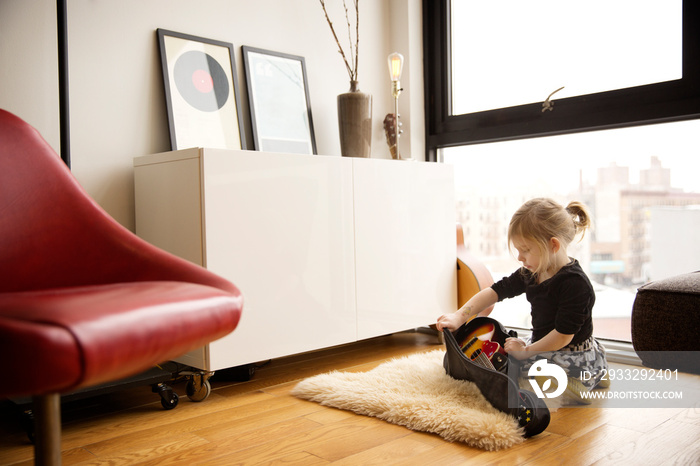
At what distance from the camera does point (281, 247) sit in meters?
1.92

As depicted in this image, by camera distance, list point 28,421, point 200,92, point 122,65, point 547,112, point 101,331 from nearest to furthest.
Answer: point 101,331, point 28,421, point 122,65, point 200,92, point 547,112

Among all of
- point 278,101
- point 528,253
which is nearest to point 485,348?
point 528,253

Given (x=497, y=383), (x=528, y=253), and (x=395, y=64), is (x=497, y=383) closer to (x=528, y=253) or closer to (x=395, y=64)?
(x=528, y=253)

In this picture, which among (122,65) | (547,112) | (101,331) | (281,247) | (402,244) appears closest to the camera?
(101,331)

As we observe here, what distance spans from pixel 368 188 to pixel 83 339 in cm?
161

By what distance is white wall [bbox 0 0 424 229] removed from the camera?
182cm

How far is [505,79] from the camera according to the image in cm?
277

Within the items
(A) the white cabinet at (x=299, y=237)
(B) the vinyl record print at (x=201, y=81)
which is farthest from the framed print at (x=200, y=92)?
(A) the white cabinet at (x=299, y=237)

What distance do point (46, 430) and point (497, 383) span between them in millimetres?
1065

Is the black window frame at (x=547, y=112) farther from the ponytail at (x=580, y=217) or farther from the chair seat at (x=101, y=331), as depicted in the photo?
the chair seat at (x=101, y=331)

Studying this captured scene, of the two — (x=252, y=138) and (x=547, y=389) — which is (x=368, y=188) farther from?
(x=547, y=389)

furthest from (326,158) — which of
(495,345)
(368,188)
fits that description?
(495,345)

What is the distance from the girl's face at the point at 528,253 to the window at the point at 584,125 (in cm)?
83

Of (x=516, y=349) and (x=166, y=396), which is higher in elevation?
(x=516, y=349)
